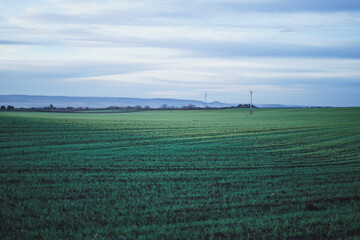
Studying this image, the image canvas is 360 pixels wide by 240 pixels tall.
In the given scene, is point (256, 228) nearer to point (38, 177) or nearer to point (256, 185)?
point (256, 185)

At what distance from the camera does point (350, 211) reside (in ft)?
24.2

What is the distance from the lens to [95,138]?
2261 centimetres

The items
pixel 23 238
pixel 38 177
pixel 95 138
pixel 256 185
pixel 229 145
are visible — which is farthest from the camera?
pixel 95 138

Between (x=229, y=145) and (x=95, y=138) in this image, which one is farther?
(x=95, y=138)

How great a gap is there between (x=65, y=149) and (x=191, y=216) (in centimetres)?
1243

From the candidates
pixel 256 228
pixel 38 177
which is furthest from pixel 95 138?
pixel 256 228

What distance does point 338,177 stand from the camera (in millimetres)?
10820

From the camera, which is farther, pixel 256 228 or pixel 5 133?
pixel 5 133

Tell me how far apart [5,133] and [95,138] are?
7.33m

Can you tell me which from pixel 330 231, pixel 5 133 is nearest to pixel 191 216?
pixel 330 231

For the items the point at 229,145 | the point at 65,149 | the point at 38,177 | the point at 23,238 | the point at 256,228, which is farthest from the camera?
the point at 229,145

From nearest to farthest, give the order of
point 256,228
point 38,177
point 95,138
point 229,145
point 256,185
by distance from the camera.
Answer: point 256,228, point 256,185, point 38,177, point 229,145, point 95,138

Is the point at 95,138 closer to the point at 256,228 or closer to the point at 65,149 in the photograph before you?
the point at 65,149

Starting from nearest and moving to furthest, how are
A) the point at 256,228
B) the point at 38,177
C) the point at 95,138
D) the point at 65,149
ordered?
the point at 256,228 → the point at 38,177 → the point at 65,149 → the point at 95,138
